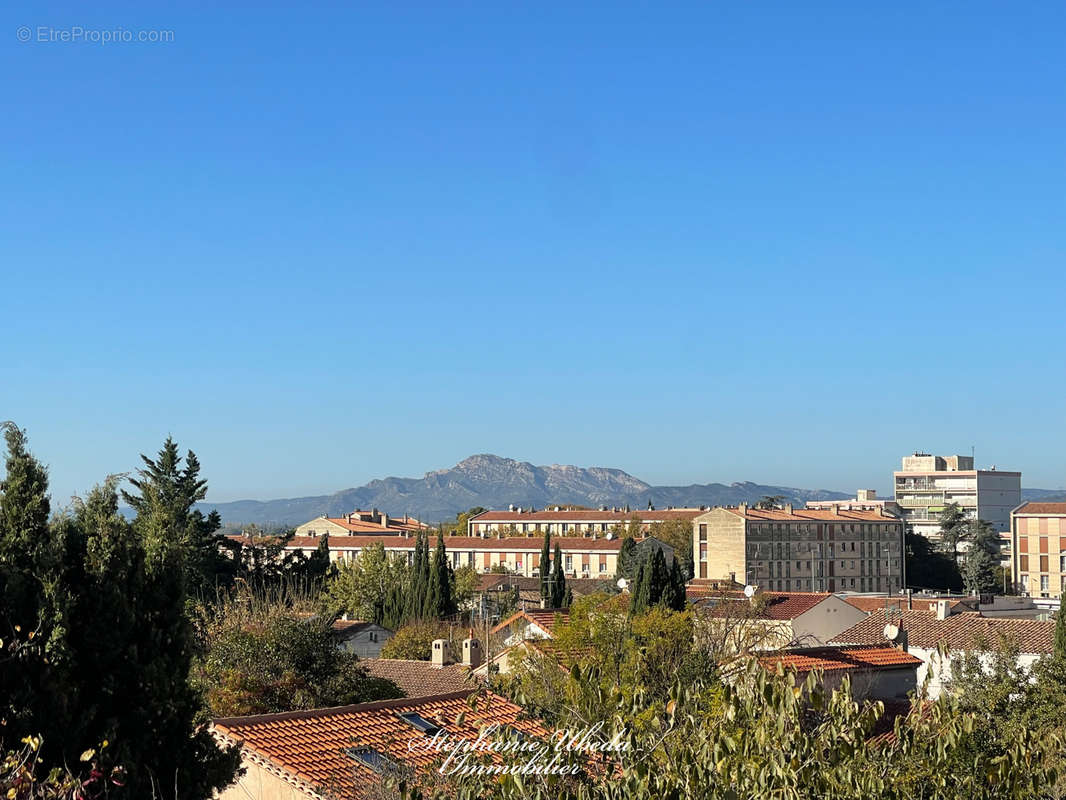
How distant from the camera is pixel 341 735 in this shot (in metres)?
18.8

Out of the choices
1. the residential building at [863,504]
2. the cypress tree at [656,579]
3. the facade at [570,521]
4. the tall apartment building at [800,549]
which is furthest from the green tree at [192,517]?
the residential building at [863,504]

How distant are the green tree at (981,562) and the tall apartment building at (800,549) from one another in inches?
291

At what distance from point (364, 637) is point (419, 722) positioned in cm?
3140

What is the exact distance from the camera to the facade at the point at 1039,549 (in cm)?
10369

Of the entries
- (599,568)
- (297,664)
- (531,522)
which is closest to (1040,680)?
(297,664)

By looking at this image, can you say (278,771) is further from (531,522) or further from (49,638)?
(531,522)

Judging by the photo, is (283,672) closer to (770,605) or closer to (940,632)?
(940,632)

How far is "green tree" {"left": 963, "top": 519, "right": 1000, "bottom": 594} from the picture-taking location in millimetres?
102688

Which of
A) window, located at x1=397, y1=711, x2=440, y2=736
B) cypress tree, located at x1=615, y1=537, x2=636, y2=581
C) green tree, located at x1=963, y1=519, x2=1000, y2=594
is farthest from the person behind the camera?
green tree, located at x1=963, y1=519, x2=1000, y2=594

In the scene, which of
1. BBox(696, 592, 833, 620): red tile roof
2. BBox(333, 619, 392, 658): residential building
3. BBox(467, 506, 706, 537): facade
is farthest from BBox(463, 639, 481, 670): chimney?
BBox(467, 506, 706, 537): facade

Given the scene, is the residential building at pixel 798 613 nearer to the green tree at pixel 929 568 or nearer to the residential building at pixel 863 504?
the green tree at pixel 929 568

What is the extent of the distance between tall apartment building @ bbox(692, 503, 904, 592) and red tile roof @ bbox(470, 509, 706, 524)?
1430 centimetres

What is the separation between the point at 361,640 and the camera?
1966 inches

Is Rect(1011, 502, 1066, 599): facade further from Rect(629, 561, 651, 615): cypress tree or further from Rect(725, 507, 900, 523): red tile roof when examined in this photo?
Rect(629, 561, 651, 615): cypress tree
